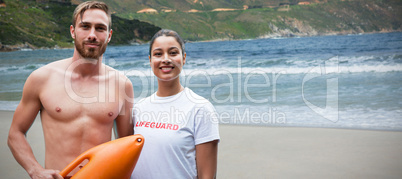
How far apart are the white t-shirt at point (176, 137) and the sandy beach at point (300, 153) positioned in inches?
97.7

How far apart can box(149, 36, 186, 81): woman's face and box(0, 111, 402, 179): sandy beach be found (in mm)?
2609

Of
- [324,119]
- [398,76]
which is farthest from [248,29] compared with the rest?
[324,119]

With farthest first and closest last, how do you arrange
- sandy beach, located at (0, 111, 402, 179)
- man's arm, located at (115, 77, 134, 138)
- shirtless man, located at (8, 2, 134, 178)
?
sandy beach, located at (0, 111, 402, 179)
man's arm, located at (115, 77, 134, 138)
shirtless man, located at (8, 2, 134, 178)

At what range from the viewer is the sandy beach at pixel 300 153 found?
13.9 ft

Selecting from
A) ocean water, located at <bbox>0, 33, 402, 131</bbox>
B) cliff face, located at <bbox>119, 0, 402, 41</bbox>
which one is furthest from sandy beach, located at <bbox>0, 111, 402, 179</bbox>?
cliff face, located at <bbox>119, 0, 402, 41</bbox>

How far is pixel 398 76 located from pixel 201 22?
3535 centimetres

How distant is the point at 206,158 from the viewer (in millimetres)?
1801

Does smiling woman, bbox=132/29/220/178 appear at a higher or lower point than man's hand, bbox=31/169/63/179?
higher

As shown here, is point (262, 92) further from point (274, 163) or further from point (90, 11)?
point (90, 11)

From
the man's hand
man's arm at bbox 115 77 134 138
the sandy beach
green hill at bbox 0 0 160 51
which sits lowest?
the sandy beach

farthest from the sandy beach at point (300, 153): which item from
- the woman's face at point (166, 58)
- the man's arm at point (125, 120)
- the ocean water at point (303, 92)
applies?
the woman's face at point (166, 58)

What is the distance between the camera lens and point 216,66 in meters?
18.7

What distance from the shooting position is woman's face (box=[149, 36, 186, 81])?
73.7 inches

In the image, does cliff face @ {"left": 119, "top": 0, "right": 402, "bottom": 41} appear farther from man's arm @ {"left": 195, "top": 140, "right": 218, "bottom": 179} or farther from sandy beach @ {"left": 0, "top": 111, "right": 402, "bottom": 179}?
man's arm @ {"left": 195, "top": 140, "right": 218, "bottom": 179}
